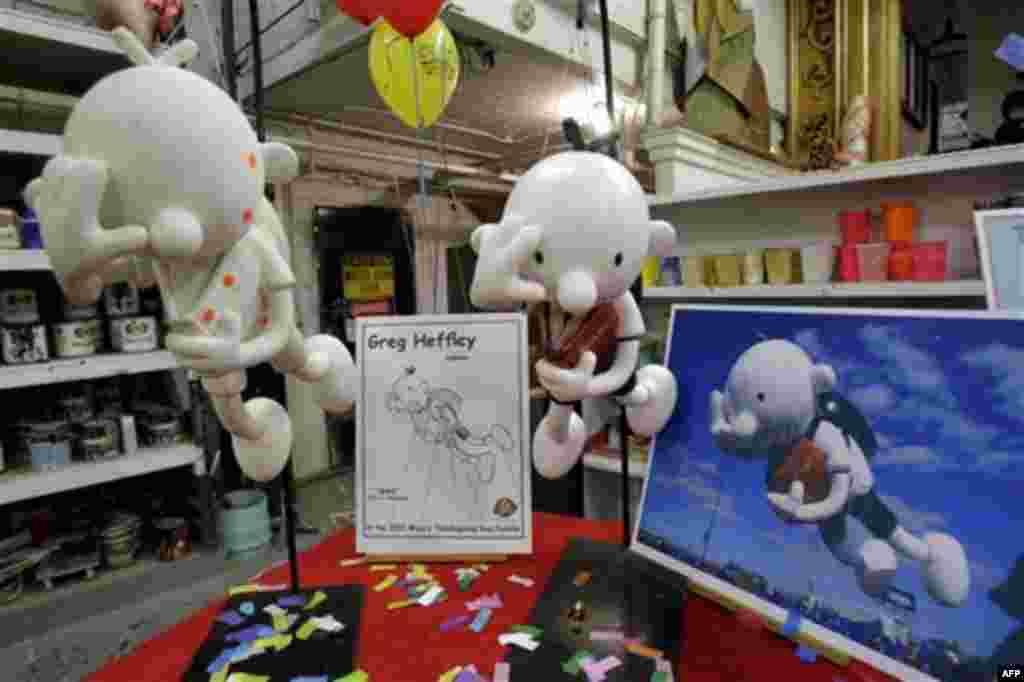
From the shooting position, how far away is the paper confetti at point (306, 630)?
70 cm

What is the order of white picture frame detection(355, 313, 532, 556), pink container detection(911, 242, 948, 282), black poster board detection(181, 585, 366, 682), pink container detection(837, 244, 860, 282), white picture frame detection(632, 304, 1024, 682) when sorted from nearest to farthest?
white picture frame detection(632, 304, 1024, 682), black poster board detection(181, 585, 366, 682), white picture frame detection(355, 313, 532, 556), pink container detection(911, 242, 948, 282), pink container detection(837, 244, 860, 282)

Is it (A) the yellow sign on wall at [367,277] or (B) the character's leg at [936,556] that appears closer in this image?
(B) the character's leg at [936,556]

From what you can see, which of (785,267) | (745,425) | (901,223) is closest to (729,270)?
(785,267)

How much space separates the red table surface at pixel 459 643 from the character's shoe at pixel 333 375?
293 millimetres

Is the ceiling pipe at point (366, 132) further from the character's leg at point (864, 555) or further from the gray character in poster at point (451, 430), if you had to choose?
the character's leg at point (864, 555)

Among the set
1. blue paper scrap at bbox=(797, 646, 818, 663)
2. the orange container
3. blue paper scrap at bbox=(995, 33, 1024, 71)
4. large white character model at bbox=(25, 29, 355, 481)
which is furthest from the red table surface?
the orange container

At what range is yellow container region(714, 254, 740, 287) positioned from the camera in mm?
1507

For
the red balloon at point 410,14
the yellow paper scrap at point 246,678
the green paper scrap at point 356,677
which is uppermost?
the red balloon at point 410,14

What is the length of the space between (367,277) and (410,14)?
2.39 meters

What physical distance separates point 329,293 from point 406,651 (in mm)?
2670

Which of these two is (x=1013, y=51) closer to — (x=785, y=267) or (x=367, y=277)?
(x=785, y=267)

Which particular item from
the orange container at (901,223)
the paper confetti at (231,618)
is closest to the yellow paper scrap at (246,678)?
the paper confetti at (231,618)

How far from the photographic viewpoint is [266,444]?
2.09 ft

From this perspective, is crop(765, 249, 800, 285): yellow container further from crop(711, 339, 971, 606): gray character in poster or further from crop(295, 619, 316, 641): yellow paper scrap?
crop(295, 619, 316, 641): yellow paper scrap
